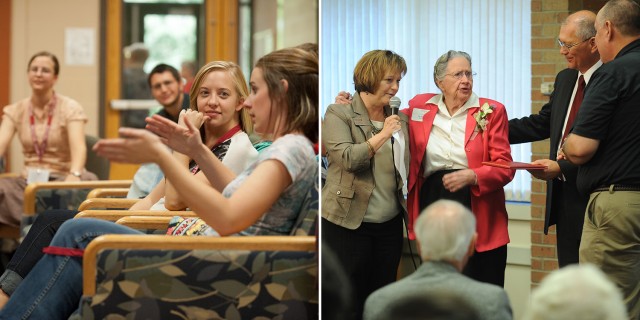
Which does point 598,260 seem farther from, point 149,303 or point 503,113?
point 149,303

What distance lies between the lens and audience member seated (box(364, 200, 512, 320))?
6.97 ft

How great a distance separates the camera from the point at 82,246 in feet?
9.11

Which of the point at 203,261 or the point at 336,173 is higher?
the point at 336,173

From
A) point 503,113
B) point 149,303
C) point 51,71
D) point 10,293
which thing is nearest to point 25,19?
point 51,71

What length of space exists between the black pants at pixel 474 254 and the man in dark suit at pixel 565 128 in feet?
0.42

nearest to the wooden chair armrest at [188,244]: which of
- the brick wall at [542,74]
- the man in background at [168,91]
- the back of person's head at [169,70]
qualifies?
the brick wall at [542,74]

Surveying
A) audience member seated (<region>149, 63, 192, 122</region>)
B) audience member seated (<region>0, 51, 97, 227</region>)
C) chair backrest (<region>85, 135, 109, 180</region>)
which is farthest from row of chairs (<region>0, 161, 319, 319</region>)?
chair backrest (<region>85, 135, 109, 180</region>)

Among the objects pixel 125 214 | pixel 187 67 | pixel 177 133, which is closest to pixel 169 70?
pixel 125 214

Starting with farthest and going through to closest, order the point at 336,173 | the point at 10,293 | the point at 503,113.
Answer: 1. the point at 10,293
2. the point at 336,173
3. the point at 503,113

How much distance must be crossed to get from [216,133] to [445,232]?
1070 mm

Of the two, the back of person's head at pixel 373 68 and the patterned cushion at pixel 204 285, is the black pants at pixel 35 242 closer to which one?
the patterned cushion at pixel 204 285

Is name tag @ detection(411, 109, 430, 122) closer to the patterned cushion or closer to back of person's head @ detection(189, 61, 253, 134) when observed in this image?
the patterned cushion

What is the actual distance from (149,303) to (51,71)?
3440 millimetres

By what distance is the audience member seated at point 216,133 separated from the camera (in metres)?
2.92
